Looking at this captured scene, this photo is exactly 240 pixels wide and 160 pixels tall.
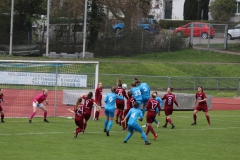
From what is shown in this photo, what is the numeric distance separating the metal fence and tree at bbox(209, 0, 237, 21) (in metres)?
33.7

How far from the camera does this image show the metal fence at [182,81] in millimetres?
40531

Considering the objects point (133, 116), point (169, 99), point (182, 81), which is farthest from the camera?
point (182, 81)

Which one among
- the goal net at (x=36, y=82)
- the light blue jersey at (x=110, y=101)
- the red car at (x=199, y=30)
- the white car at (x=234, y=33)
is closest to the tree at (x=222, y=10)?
the white car at (x=234, y=33)

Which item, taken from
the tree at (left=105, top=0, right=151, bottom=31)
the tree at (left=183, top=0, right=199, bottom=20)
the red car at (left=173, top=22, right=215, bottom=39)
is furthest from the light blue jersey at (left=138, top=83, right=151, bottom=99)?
the tree at (left=183, top=0, right=199, bottom=20)

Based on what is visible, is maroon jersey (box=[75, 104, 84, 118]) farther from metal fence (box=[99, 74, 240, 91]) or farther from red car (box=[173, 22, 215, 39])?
red car (box=[173, 22, 215, 39])

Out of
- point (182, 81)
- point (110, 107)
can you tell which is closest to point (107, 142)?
point (110, 107)

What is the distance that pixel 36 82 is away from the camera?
29484 mm

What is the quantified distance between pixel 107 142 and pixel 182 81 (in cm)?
2175

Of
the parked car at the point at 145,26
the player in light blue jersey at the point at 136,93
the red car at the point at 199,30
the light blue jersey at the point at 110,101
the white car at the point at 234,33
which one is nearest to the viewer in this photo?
the light blue jersey at the point at 110,101

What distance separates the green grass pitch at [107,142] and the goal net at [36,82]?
1482 mm

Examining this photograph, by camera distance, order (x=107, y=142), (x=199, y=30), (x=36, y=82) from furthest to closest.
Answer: (x=199, y=30) → (x=36, y=82) → (x=107, y=142)

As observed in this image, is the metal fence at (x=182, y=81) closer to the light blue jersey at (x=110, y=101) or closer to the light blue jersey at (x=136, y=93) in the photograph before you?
the light blue jersey at (x=136, y=93)

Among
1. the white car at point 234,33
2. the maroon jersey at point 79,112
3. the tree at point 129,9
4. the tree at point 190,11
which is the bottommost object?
the maroon jersey at point 79,112

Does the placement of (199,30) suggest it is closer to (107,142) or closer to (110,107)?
(110,107)
